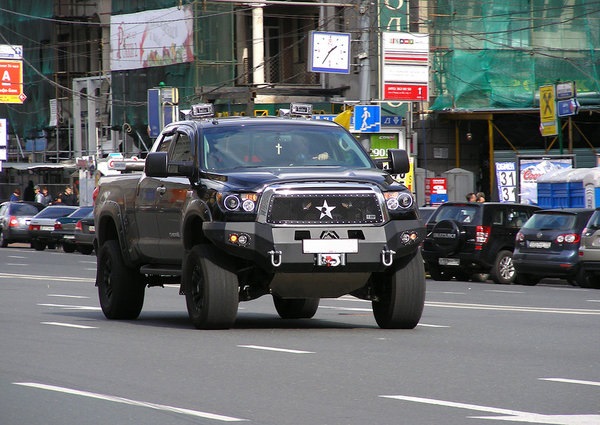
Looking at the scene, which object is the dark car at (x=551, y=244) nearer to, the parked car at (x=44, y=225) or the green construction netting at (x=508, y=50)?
the green construction netting at (x=508, y=50)

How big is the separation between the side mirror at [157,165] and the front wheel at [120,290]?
6.08 ft

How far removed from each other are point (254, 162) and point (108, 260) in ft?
8.85

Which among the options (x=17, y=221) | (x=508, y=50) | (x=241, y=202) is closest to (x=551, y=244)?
(x=241, y=202)

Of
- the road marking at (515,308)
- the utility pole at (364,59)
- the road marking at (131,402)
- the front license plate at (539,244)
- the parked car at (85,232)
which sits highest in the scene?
the utility pole at (364,59)

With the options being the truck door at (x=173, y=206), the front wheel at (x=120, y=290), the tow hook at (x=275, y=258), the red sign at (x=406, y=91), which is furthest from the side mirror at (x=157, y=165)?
the red sign at (x=406, y=91)

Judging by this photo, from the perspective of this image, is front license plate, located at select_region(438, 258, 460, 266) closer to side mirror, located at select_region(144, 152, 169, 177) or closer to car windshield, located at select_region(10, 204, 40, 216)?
side mirror, located at select_region(144, 152, 169, 177)

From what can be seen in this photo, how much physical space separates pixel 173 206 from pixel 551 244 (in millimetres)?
14499

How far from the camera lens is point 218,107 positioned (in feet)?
165

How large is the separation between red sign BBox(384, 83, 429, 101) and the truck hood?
26.0 meters

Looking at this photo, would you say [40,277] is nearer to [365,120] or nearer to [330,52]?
[365,120]

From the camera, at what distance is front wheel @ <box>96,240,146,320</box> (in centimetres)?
1542

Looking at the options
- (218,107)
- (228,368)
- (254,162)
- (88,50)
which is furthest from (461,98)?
(228,368)

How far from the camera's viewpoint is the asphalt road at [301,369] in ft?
26.8

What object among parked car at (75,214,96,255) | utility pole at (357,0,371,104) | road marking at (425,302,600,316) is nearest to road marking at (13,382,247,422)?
road marking at (425,302,600,316)
